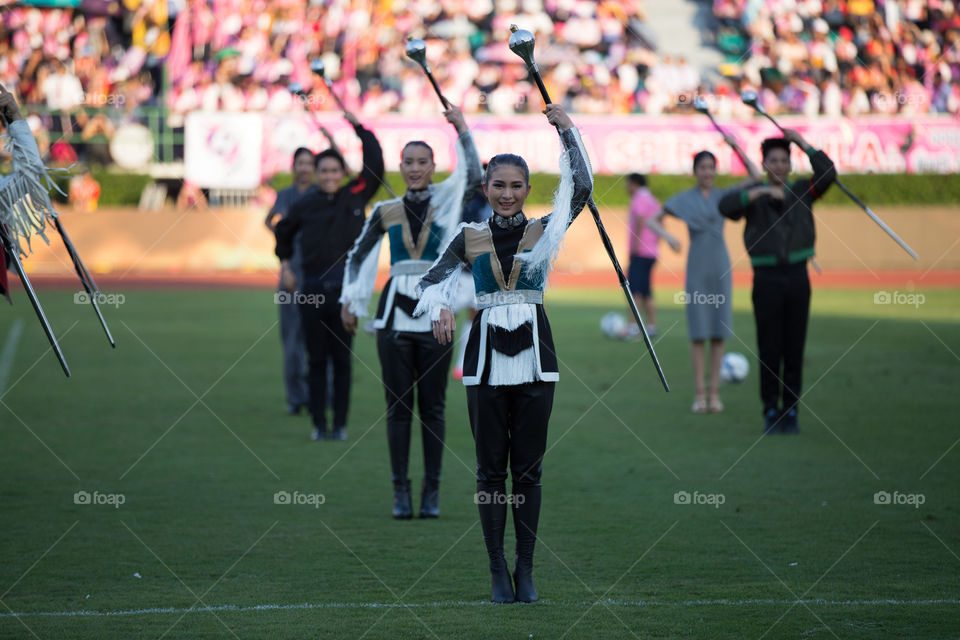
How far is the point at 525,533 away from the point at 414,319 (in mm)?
1953

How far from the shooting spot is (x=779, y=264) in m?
9.40

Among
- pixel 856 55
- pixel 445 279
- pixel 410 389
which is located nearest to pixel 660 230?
pixel 410 389

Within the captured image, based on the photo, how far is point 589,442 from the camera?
30.5ft

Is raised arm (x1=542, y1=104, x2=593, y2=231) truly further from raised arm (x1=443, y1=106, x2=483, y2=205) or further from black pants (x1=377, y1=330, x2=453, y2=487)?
black pants (x1=377, y1=330, x2=453, y2=487)

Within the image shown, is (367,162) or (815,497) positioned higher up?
(367,162)

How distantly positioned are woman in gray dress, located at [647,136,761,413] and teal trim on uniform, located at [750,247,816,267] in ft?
2.65

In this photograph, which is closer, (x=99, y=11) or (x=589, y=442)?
(x=589, y=442)

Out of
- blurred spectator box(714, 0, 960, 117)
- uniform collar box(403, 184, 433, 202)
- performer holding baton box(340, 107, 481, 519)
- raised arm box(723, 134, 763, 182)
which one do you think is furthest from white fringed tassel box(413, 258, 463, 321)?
blurred spectator box(714, 0, 960, 117)

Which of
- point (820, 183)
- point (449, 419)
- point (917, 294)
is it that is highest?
point (820, 183)

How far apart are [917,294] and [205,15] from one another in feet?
53.7

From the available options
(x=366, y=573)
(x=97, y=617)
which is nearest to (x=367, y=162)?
(x=366, y=573)

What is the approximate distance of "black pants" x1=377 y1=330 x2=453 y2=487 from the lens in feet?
22.6

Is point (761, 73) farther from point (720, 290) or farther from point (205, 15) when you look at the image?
point (720, 290)

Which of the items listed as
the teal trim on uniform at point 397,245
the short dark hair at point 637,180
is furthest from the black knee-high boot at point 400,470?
the short dark hair at point 637,180
